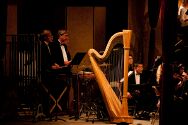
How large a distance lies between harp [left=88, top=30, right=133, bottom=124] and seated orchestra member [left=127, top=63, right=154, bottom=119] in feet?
5.33

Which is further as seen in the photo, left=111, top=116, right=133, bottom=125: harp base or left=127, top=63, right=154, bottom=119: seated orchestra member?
left=127, top=63, right=154, bottom=119: seated orchestra member

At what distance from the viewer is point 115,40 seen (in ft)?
27.5

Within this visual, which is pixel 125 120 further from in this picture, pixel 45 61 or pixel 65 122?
pixel 45 61

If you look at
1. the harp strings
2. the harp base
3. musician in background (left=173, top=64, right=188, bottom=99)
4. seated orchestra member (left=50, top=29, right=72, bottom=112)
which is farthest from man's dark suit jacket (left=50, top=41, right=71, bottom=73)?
musician in background (left=173, top=64, right=188, bottom=99)

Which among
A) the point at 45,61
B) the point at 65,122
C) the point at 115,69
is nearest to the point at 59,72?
the point at 45,61

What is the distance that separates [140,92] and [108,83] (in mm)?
1879

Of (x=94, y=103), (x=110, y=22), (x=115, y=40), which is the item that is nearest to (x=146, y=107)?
(x=94, y=103)

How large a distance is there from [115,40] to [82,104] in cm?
223

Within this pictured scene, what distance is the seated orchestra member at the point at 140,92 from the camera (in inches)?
415

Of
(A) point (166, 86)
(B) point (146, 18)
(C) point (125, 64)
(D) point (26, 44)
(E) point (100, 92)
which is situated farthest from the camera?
(B) point (146, 18)

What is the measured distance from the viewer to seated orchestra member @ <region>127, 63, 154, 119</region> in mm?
10547

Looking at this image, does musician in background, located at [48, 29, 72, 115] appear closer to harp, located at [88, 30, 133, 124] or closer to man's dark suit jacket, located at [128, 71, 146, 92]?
harp, located at [88, 30, 133, 124]

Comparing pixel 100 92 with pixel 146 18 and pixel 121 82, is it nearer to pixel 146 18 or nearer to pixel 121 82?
pixel 121 82

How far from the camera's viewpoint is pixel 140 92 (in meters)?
10.6
